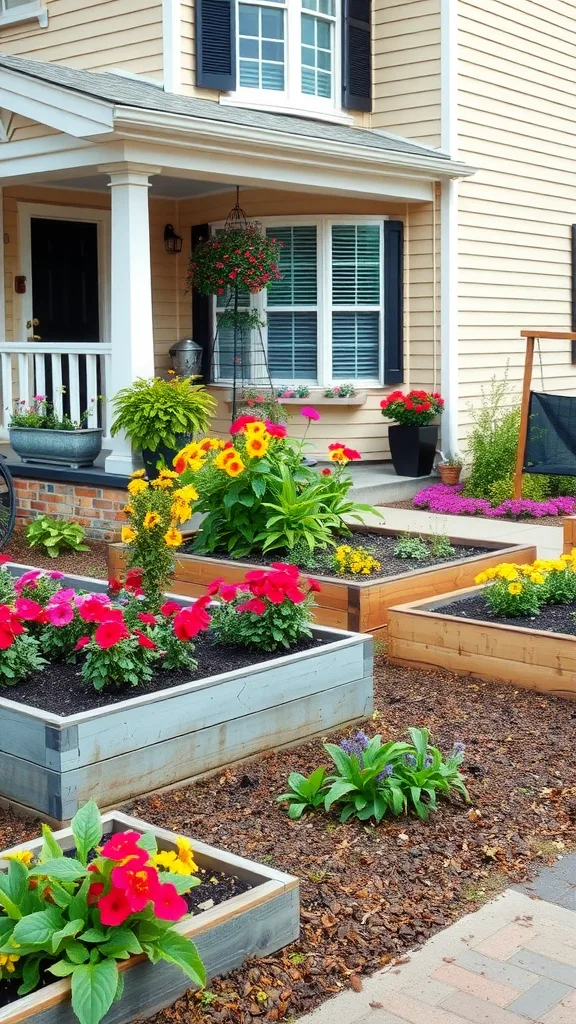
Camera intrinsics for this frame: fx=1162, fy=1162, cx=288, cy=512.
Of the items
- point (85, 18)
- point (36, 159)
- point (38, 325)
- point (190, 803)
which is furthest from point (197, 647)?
point (85, 18)

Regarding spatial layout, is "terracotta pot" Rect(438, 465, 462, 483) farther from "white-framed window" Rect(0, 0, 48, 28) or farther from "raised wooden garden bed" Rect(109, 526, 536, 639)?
"white-framed window" Rect(0, 0, 48, 28)

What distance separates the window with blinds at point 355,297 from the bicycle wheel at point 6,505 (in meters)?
3.91

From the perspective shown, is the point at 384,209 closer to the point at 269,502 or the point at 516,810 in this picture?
the point at 269,502

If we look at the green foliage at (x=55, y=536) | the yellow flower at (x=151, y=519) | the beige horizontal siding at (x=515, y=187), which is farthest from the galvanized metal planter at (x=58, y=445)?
the yellow flower at (x=151, y=519)

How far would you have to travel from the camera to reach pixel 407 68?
1173cm

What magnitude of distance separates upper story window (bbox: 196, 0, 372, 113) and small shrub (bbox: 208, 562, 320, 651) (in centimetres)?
729

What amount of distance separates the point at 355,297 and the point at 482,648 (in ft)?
22.6

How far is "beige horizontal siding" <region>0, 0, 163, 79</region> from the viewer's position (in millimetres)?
10719

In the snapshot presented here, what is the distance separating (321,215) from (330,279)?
0.63 m

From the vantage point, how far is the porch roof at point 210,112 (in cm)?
866

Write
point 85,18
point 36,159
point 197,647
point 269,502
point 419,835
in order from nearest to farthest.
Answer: point 419,835, point 197,647, point 269,502, point 36,159, point 85,18

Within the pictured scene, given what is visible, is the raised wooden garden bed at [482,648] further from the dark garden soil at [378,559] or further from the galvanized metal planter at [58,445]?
the galvanized metal planter at [58,445]

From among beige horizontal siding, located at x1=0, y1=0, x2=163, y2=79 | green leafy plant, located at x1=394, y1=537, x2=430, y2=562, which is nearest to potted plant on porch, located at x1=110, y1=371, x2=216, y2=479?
green leafy plant, located at x1=394, y1=537, x2=430, y2=562

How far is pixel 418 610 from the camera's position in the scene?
562 cm
